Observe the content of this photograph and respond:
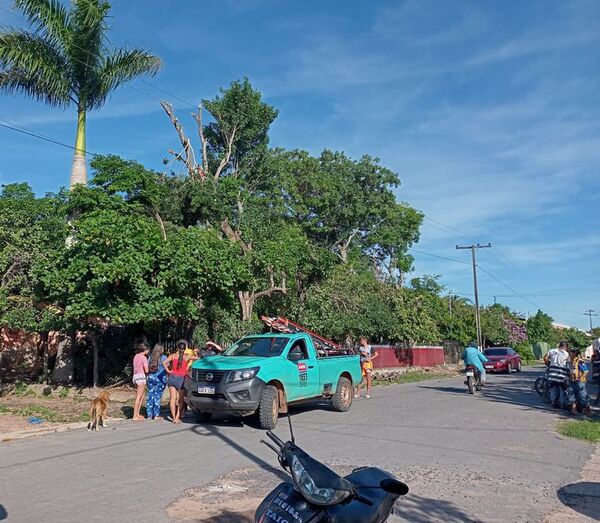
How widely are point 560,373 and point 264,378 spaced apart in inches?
324

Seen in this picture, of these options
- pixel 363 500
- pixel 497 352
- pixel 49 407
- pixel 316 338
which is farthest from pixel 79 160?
pixel 497 352

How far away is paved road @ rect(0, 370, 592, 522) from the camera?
6.29 m

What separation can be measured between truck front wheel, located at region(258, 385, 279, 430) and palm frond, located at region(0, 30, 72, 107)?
12.1m

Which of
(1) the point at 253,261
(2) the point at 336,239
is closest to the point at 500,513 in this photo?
(1) the point at 253,261

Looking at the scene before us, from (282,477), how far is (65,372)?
508 inches

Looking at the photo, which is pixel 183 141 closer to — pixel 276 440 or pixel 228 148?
pixel 228 148

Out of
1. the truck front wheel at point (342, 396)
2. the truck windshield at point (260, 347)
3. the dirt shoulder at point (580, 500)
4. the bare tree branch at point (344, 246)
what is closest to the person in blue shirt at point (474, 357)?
the truck front wheel at point (342, 396)

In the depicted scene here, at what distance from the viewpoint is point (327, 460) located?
8562 mm

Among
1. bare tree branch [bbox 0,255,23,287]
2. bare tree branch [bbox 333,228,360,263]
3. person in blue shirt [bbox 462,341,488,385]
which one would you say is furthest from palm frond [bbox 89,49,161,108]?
bare tree branch [bbox 333,228,360,263]

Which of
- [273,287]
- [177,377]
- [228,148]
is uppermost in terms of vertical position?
[228,148]

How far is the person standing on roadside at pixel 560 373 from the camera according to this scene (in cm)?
1503

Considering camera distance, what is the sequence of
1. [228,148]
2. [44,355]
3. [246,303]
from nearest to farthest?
1. [44,355]
2. [246,303]
3. [228,148]

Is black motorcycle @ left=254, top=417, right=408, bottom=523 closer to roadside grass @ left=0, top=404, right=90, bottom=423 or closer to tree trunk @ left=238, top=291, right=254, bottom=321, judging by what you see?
roadside grass @ left=0, top=404, right=90, bottom=423

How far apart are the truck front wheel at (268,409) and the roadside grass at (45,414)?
4.13 meters
